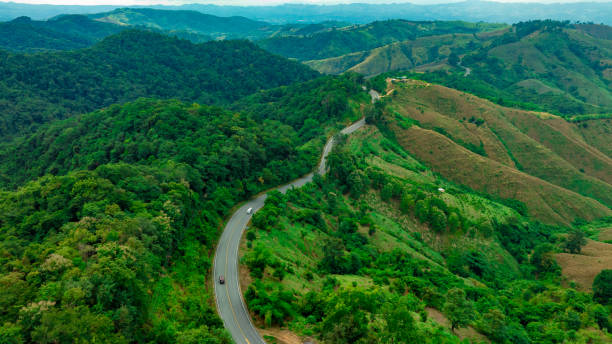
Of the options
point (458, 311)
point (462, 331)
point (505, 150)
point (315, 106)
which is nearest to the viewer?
point (458, 311)

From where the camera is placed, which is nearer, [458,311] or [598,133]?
[458,311]

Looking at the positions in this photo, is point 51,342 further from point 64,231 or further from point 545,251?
point 545,251

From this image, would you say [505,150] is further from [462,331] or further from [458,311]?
[458,311]

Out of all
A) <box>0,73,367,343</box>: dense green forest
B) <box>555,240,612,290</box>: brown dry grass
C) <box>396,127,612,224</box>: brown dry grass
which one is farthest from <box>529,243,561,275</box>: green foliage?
<box>0,73,367,343</box>: dense green forest

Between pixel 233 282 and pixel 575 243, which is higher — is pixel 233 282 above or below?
above

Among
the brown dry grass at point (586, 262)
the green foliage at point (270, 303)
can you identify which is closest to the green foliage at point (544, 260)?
the brown dry grass at point (586, 262)

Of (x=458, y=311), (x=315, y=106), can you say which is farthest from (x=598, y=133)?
(x=458, y=311)
